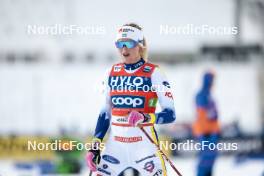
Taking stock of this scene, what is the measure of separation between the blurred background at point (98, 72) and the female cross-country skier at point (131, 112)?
1051 mm

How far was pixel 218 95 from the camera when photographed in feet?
20.1

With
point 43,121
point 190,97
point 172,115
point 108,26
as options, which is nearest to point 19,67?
point 43,121

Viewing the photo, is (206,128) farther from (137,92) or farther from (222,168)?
(137,92)

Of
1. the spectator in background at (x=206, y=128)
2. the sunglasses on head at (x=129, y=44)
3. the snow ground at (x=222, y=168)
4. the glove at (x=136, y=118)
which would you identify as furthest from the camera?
the spectator in background at (x=206, y=128)

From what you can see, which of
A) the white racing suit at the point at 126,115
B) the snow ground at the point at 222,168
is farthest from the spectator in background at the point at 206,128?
the white racing suit at the point at 126,115

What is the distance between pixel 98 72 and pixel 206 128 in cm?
96

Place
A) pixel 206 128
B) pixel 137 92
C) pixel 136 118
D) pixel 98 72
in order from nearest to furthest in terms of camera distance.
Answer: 1. pixel 136 118
2. pixel 137 92
3. pixel 206 128
4. pixel 98 72

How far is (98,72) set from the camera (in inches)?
217

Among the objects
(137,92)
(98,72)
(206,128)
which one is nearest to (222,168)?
(206,128)

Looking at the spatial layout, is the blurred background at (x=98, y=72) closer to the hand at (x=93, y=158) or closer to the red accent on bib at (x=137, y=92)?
the red accent on bib at (x=137, y=92)

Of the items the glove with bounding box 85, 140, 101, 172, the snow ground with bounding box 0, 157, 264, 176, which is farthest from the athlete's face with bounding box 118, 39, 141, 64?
the snow ground with bounding box 0, 157, 264, 176

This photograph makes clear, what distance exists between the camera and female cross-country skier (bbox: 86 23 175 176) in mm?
3510

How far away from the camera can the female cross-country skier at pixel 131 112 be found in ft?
11.5

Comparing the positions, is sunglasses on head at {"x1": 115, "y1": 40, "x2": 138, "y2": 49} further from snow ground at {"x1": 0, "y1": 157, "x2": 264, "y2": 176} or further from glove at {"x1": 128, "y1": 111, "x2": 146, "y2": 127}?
snow ground at {"x1": 0, "y1": 157, "x2": 264, "y2": 176}
